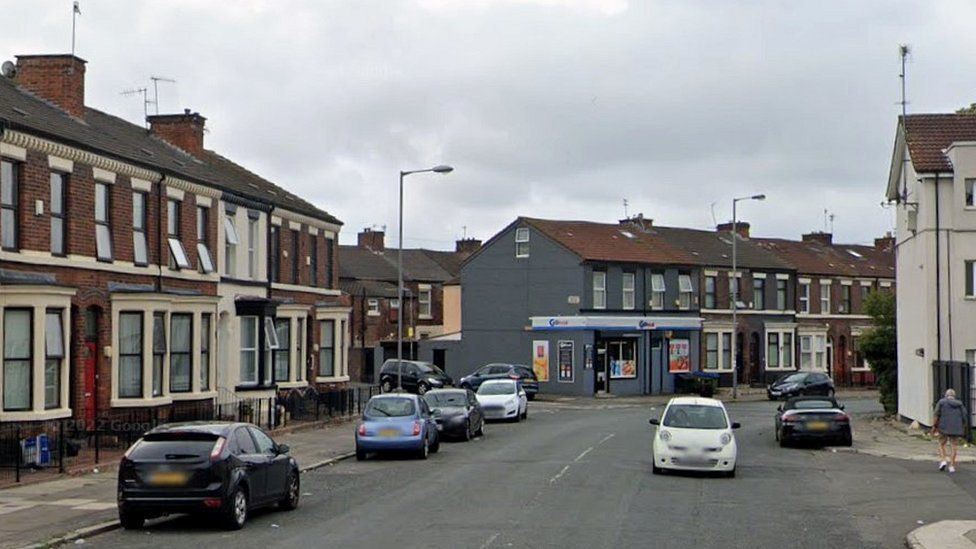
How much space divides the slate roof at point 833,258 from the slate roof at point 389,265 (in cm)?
2197

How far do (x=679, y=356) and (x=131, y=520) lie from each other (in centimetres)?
5278

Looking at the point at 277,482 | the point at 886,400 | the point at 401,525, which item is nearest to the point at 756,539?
the point at 401,525

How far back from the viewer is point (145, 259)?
104 feet

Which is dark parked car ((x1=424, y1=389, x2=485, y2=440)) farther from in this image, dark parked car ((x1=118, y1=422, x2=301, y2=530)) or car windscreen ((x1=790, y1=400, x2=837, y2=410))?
dark parked car ((x1=118, y1=422, x2=301, y2=530))

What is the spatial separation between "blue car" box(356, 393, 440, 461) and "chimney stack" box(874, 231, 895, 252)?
2694 inches

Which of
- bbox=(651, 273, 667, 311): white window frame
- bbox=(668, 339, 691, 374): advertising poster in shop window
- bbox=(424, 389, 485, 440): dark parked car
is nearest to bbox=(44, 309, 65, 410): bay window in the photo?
bbox=(424, 389, 485, 440): dark parked car

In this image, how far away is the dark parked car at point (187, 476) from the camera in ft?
55.1

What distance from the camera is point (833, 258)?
82.8 metres

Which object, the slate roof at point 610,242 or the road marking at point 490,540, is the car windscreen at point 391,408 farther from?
the slate roof at point 610,242

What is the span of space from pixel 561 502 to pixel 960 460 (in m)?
12.9

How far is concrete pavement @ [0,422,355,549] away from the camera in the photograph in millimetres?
16562

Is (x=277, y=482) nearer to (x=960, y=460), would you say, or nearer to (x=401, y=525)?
(x=401, y=525)

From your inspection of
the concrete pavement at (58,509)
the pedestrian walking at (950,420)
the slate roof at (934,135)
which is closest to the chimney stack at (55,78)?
the concrete pavement at (58,509)

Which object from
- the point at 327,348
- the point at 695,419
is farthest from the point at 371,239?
the point at 695,419
